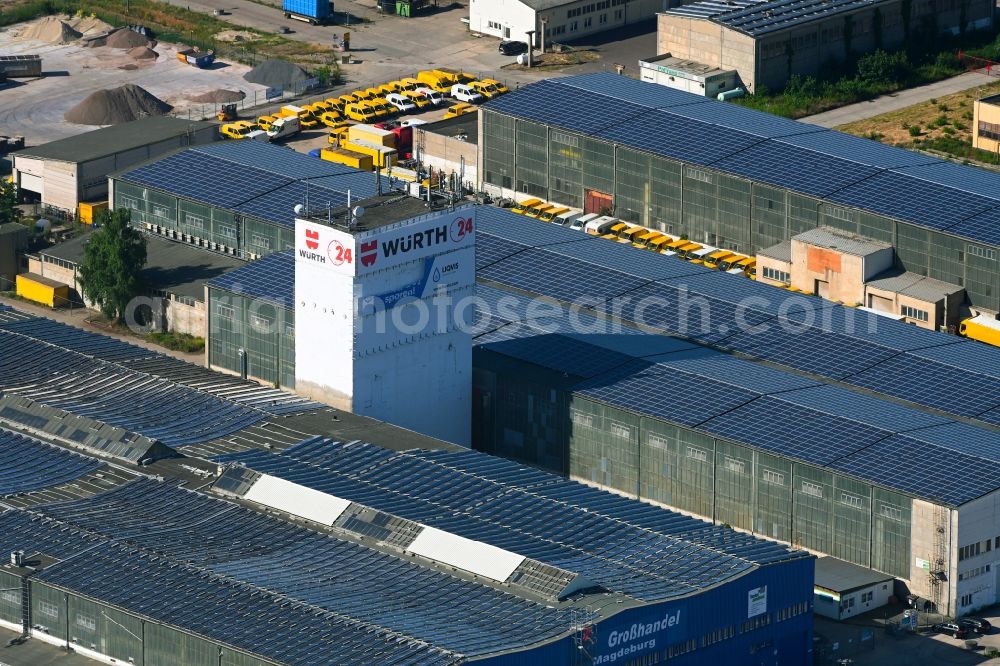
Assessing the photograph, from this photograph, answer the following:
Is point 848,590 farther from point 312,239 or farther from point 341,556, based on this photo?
point 312,239

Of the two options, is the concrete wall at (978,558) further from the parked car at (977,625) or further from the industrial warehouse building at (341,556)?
the industrial warehouse building at (341,556)

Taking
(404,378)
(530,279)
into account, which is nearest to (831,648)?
(404,378)

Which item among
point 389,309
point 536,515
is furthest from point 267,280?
point 536,515

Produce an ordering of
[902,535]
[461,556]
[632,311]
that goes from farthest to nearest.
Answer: [632,311] < [902,535] < [461,556]

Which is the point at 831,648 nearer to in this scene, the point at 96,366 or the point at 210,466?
the point at 210,466

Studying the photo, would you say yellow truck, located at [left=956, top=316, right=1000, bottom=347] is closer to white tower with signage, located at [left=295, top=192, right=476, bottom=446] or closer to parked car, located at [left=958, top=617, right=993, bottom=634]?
parked car, located at [left=958, top=617, right=993, bottom=634]

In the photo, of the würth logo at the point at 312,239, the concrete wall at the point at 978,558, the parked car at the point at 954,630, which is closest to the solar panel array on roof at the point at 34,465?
the würth logo at the point at 312,239

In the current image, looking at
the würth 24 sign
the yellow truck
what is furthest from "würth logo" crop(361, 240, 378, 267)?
the yellow truck
